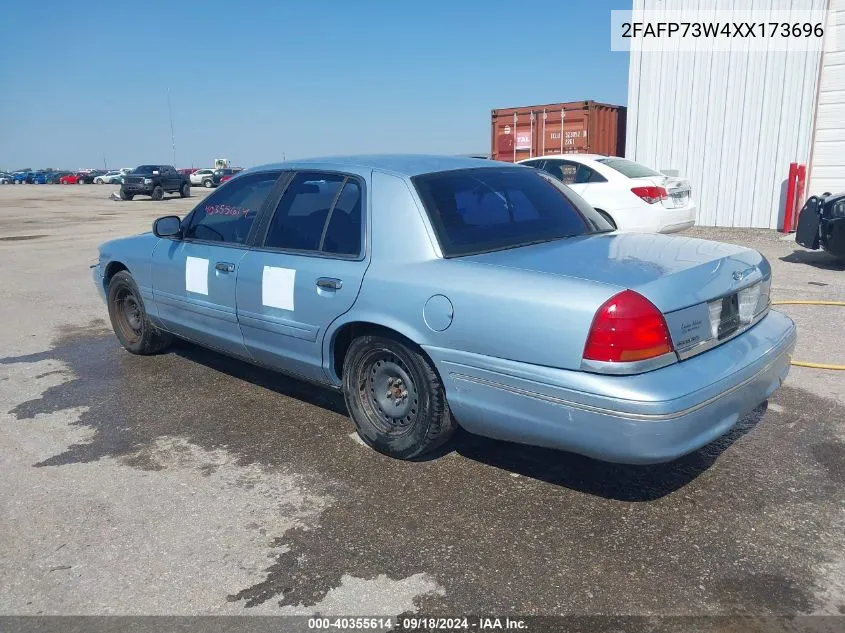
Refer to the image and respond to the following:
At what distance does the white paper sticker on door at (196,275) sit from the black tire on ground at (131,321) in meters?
0.90

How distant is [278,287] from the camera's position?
3.99m

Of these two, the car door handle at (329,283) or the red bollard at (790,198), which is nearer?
the car door handle at (329,283)

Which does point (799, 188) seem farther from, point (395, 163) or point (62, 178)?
point (62, 178)

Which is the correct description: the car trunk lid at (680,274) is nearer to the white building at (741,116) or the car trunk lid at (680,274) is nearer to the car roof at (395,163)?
the car roof at (395,163)

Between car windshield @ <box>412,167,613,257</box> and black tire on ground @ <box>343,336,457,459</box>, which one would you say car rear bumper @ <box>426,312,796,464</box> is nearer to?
black tire on ground @ <box>343,336,457,459</box>

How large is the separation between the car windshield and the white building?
1099 centimetres

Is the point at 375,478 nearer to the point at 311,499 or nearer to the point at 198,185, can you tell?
the point at 311,499

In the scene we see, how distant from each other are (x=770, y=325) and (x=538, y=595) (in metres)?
1.90

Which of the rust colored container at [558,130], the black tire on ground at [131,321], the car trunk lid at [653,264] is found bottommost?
the black tire on ground at [131,321]

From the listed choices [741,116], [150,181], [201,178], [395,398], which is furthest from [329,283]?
[201,178]

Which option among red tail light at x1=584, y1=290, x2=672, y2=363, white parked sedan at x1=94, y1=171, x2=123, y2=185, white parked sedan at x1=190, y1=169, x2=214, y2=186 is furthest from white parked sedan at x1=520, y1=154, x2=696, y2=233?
white parked sedan at x1=94, y1=171, x2=123, y2=185

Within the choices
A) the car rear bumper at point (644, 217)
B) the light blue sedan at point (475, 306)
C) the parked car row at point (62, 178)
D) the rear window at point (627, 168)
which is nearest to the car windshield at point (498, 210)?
the light blue sedan at point (475, 306)

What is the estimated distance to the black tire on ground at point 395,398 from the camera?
11.0 ft

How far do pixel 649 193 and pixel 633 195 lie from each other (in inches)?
8.7
